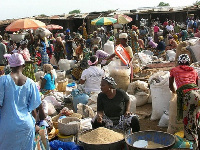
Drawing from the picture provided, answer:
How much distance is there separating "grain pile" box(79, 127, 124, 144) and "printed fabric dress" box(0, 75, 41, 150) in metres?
0.90

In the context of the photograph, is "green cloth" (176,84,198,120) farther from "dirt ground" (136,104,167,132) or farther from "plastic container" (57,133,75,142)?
"plastic container" (57,133,75,142)

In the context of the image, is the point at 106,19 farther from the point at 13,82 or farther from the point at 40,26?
the point at 13,82

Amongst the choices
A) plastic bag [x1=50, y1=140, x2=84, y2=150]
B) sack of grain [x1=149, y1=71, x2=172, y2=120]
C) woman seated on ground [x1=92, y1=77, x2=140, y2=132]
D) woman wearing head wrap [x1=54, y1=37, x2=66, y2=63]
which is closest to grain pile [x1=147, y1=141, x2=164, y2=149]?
woman seated on ground [x1=92, y1=77, x2=140, y2=132]

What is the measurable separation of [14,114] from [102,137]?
3.95 feet

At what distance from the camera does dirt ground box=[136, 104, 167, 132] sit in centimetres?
544

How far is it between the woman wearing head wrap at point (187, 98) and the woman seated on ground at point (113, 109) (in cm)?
64

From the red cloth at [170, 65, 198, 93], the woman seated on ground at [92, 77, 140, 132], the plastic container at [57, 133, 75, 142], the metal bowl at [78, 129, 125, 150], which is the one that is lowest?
the plastic container at [57, 133, 75, 142]

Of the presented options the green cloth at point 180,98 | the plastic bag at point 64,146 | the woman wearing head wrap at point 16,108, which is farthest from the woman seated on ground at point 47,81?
the woman wearing head wrap at point 16,108

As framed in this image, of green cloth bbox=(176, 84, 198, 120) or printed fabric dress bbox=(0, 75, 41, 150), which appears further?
green cloth bbox=(176, 84, 198, 120)

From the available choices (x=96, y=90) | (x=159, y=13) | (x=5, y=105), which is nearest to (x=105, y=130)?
(x=5, y=105)

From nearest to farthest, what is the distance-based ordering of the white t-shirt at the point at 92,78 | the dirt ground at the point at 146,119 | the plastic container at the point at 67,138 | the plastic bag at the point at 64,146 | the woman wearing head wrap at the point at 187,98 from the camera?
the plastic bag at the point at 64,146 → the woman wearing head wrap at the point at 187,98 → the plastic container at the point at 67,138 → the dirt ground at the point at 146,119 → the white t-shirt at the point at 92,78

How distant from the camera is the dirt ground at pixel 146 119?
5.44 meters

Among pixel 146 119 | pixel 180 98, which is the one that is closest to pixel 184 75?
pixel 180 98

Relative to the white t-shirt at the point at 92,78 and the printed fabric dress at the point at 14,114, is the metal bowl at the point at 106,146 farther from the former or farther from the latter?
the white t-shirt at the point at 92,78
